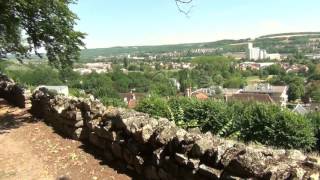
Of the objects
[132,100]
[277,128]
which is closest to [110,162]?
[277,128]

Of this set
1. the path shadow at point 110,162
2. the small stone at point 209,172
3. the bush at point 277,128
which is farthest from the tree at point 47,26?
the bush at point 277,128

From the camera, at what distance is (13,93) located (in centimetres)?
1653

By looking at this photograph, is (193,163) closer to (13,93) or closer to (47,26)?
(47,26)

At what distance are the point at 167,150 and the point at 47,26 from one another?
8.99 metres

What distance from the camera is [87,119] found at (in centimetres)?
1041

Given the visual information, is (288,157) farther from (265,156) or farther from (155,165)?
(155,165)

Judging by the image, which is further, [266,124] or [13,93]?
[266,124]

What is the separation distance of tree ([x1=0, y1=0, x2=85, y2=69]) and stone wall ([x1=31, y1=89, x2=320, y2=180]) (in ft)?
13.1

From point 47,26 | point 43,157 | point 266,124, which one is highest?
point 47,26

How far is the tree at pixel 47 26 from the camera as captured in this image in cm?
1379

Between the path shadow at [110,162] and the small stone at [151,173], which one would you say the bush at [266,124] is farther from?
the small stone at [151,173]

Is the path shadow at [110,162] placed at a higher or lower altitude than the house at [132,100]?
higher

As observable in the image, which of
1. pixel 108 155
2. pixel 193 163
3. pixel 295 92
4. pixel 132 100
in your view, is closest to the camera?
pixel 193 163

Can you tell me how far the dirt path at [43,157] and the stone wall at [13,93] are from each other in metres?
2.34
